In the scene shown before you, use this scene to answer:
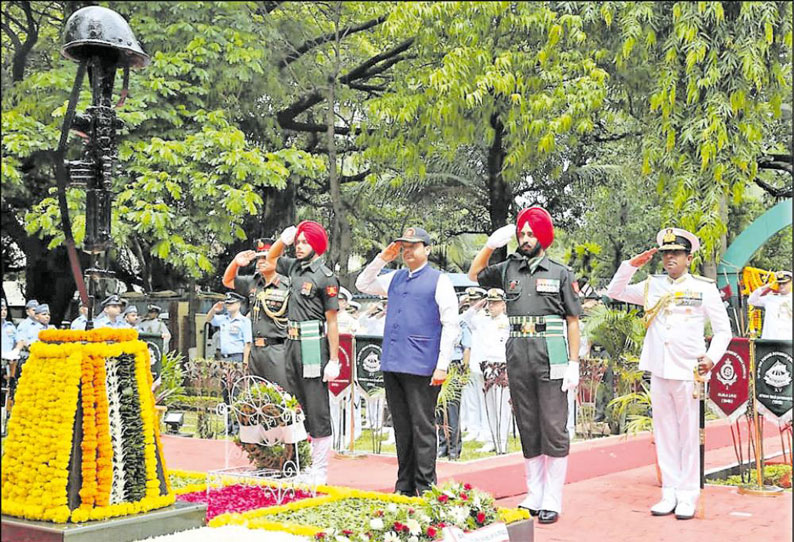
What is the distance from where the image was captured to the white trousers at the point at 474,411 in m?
11.3

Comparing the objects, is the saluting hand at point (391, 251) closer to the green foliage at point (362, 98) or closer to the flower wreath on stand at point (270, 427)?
the green foliage at point (362, 98)

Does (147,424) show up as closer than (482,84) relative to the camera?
Yes

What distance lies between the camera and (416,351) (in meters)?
6.61

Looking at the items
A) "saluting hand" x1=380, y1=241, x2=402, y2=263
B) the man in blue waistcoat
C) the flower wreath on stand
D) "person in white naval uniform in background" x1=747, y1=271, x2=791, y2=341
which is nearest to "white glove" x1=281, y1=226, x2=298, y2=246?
"saluting hand" x1=380, y1=241, x2=402, y2=263

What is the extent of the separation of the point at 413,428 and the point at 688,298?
2.03 meters

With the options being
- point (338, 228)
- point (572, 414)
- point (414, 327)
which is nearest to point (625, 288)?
point (414, 327)

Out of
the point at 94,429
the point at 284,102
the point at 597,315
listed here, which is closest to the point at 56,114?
the point at 284,102

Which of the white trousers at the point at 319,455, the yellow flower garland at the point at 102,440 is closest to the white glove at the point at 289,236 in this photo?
the white trousers at the point at 319,455

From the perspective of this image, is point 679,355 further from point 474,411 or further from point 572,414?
point 572,414

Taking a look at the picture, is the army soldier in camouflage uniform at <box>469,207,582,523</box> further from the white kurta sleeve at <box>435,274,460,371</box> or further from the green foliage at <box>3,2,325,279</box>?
the green foliage at <box>3,2,325,279</box>

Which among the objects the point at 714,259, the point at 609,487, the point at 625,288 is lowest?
the point at 609,487

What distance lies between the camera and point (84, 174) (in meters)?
5.26

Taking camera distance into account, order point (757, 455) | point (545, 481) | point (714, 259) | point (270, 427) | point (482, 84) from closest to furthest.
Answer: point (270, 427) < point (545, 481) < point (482, 84) < point (757, 455) < point (714, 259)

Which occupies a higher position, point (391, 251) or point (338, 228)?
point (338, 228)
